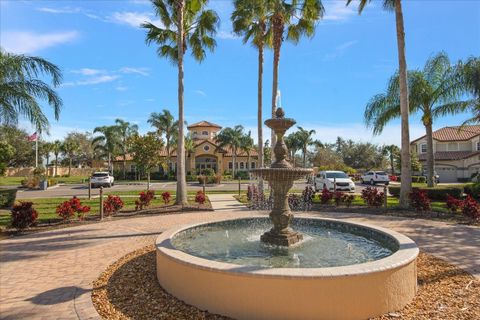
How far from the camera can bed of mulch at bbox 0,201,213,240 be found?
34.9 ft

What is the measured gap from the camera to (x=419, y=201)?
13.8m

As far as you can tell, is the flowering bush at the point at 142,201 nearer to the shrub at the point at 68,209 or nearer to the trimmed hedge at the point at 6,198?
the shrub at the point at 68,209

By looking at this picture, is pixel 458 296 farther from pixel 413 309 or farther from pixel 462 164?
pixel 462 164

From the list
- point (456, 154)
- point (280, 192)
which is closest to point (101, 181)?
point (280, 192)

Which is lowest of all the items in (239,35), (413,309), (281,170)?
(413,309)

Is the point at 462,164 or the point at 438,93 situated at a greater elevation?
the point at 438,93

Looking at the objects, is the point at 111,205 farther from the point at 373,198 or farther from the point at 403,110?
the point at 403,110

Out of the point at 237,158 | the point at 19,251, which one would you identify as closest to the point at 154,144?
the point at 19,251

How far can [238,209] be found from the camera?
15797 mm

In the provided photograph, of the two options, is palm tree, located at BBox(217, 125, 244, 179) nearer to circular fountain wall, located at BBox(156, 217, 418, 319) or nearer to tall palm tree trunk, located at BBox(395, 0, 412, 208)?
tall palm tree trunk, located at BBox(395, 0, 412, 208)

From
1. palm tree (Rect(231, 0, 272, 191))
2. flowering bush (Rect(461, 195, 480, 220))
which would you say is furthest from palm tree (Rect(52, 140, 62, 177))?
flowering bush (Rect(461, 195, 480, 220))

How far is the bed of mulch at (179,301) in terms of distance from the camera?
4.61m

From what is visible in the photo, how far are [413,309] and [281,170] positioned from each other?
330 centimetres

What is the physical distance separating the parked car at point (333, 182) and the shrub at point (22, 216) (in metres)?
18.4
